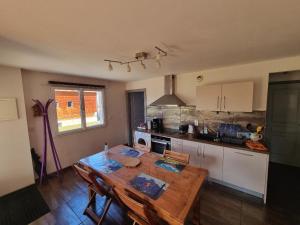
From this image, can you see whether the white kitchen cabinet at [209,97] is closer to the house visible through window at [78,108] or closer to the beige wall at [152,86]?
the beige wall at [152,86]

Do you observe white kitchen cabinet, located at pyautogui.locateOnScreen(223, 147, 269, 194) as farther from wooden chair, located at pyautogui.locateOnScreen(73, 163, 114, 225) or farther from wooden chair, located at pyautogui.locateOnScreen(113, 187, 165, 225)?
wooden chair, located at pyautogui.locateOnScreen(73, 163, 114, 225)

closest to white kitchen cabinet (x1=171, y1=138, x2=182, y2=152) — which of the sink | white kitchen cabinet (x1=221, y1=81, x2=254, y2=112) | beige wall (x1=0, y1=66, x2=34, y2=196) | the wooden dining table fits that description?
the sink

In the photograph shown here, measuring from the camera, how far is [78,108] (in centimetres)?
348

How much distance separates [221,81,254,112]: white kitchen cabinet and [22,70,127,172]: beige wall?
3.05 m

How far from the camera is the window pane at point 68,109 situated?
3.16 m

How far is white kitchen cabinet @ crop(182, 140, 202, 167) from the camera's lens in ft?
8.94

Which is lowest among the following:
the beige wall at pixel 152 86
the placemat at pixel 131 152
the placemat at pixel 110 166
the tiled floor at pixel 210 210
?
the tiled floor at pixel 210 210

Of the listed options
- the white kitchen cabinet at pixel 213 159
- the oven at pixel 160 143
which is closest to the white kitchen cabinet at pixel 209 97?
the white kitchen cabinet at pixel 213 159

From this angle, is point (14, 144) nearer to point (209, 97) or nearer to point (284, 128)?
point (209, 97)

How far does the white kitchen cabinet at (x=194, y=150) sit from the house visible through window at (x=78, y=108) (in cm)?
250

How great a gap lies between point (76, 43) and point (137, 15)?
2.81ft

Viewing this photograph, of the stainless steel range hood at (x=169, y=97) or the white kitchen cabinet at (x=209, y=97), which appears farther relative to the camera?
the stainless steel range hood at (x=169, y=97)

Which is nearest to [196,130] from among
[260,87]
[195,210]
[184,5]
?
[260,87]

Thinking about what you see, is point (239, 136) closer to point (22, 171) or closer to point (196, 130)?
point (196, 130)
